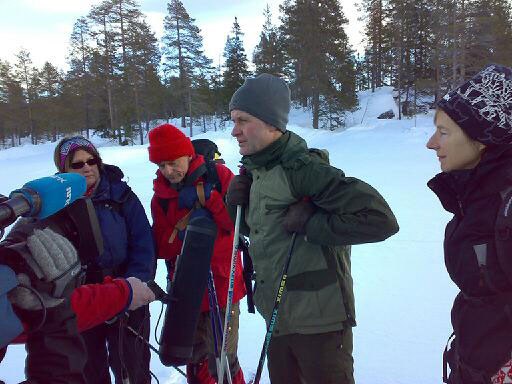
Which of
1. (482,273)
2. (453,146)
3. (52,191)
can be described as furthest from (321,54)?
(52,191)

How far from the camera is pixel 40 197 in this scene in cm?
129

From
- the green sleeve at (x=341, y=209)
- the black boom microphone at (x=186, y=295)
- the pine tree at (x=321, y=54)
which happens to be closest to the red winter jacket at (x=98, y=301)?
the black boom microphone at (x=186, y=295)

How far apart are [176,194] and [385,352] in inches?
92.1

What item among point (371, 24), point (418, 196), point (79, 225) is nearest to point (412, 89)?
point (371, 24)

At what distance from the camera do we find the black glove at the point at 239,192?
2.53 m

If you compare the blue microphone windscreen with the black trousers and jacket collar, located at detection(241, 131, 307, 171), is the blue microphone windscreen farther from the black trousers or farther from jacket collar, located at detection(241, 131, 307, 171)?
the black trousers

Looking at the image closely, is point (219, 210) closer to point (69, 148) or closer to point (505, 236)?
point (69, 148)

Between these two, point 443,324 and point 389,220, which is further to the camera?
point 443,324

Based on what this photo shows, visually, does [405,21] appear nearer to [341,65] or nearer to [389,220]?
[341,65]

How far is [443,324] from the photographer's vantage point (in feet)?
13.2

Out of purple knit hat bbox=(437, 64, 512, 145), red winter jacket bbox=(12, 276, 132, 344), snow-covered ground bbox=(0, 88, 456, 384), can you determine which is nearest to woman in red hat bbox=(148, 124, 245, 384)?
snow-covered ground bbox=(0, 88, 456, 384)

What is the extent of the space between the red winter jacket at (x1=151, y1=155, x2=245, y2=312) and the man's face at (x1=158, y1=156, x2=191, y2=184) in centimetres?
5

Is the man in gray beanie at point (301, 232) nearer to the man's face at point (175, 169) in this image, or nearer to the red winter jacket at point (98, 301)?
the man's face at point (175, 169)

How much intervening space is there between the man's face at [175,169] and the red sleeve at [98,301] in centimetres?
128
